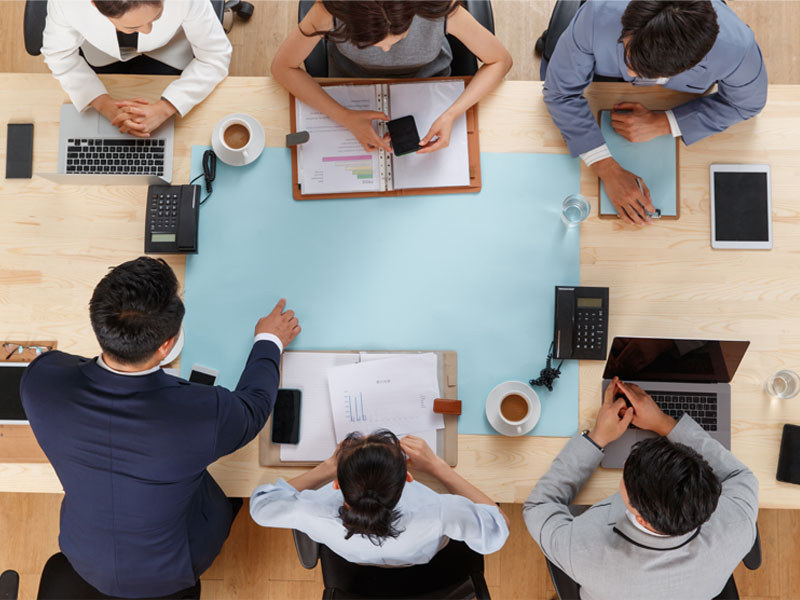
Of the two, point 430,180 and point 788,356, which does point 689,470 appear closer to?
point 788,356

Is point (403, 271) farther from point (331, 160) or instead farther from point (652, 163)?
point (652, 163)

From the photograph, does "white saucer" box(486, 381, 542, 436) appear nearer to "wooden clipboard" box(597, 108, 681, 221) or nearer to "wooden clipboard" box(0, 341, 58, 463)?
"wooden clipboard" box(597, 108, 681, 221)

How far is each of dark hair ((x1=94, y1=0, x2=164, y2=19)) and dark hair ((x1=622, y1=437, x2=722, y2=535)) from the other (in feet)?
5.36

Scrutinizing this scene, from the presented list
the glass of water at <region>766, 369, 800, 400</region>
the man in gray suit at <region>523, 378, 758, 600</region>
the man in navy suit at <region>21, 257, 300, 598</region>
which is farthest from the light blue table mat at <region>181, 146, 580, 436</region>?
the glass of water at <region>766, 369, 800, 400</region>

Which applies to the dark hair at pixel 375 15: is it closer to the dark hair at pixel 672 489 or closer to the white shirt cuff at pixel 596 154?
the white shirt cuff at pixel 596 154

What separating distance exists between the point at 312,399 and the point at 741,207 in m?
1.29

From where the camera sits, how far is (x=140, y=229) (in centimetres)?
161

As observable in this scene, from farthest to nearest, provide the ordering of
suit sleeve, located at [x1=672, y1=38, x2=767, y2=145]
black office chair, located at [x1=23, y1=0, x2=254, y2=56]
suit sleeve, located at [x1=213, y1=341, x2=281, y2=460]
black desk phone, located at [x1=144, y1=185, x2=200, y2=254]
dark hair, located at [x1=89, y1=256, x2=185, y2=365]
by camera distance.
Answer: black office chair, located at [x1=23, y1=0, x2=254, y2=56]
black desk phone, located at [x1=144, y1=185, x2=200, y2=254]
suit sleeve, located at [x1=672, y1=38, x2=767, y2=145]
suit sleeve, located at [x1=213, y1=341, x2=281, y2=460]
dark hair, located at [x1=89, y1=256, x2=185, y2=365]

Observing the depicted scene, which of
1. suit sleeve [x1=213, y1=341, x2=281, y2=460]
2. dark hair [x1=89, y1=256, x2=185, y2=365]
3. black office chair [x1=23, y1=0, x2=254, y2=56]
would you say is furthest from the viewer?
black office chair [x1=23, y1=0, x2=254, y2=56]

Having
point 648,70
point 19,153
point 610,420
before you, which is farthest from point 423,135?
point 19,153

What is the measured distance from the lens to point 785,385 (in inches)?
61.2

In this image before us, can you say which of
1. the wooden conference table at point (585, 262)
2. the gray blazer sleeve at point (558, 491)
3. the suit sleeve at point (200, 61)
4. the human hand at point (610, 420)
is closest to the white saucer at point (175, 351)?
the wooden conference table at point (585, 262)

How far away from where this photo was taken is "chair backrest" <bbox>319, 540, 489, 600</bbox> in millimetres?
1467

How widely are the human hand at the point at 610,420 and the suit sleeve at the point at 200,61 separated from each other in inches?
54.9
